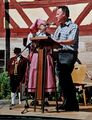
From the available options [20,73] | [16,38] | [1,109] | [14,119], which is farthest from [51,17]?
[14,119]

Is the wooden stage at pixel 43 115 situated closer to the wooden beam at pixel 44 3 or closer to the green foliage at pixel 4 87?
the green foliage at pixel 4 87

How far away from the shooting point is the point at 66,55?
9484 millimetres

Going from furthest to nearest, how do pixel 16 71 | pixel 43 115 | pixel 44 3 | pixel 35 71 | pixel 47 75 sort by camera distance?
1. pixel 44 3
2. pixel 16 71
3. pixel 35 71
4. pixel 47 75
5. pixel 43 115

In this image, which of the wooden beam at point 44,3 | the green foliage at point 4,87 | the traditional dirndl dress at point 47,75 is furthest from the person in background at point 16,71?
the wooden beam at point 44,3

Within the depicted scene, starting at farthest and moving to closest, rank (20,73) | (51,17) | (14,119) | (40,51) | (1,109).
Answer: (51,17)
(20,73)
(1,109)
(40,51)
(14,119)

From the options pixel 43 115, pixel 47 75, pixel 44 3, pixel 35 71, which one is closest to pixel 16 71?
pixel 35 71

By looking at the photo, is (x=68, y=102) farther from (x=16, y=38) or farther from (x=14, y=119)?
(x=16, y=38)

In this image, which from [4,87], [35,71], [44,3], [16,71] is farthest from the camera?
[44,3]

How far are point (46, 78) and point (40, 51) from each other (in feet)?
1.40

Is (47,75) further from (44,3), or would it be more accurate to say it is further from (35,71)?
(44,3)

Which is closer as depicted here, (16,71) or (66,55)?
(66,55)

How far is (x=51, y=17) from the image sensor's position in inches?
583

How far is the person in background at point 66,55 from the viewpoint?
9461 mm

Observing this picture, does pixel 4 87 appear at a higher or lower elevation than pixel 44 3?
lower
